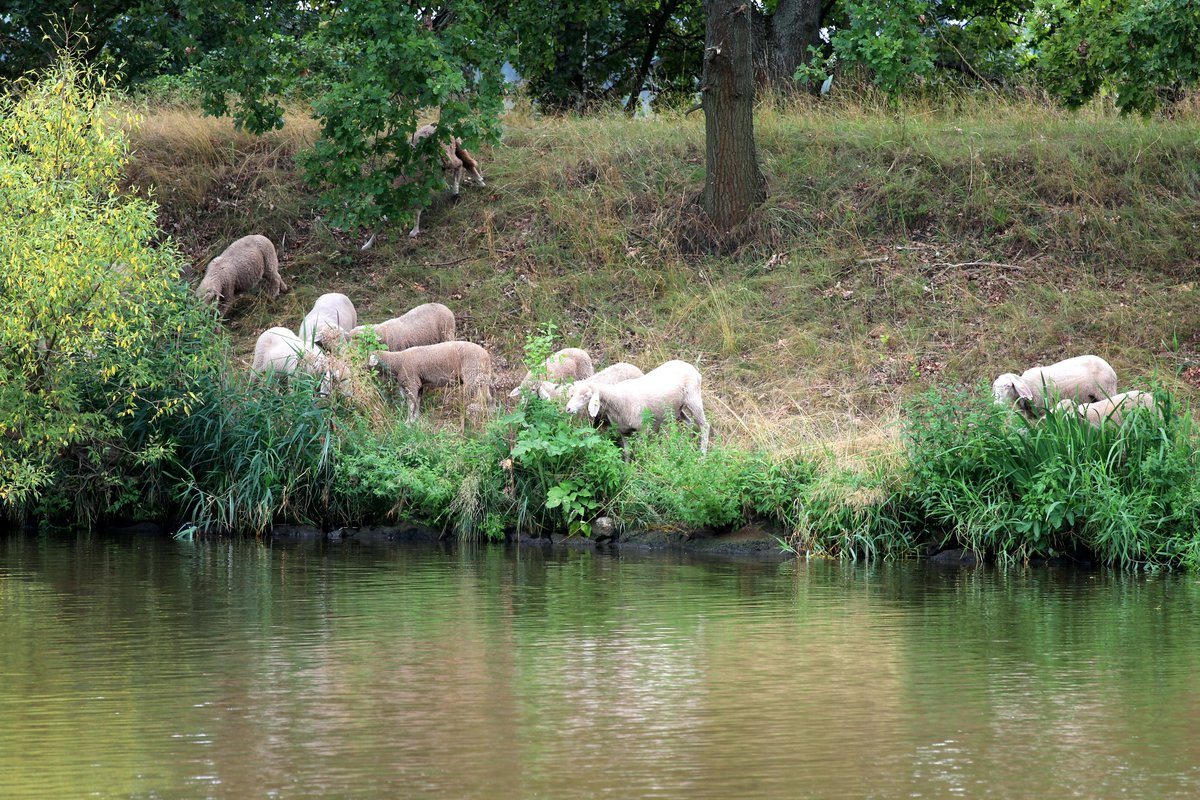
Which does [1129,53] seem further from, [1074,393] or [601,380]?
[601,380]

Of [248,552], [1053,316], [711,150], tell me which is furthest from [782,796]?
[711,150]

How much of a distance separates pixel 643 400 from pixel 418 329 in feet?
14.8

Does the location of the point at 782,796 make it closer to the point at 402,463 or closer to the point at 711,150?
the point at 402,463

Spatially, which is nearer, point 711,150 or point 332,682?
point 332,682

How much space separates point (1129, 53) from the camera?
64.2 feet

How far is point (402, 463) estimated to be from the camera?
55.8 feet

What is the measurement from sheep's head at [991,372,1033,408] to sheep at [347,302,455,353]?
7516 millimetres

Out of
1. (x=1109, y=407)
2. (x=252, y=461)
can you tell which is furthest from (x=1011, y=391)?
(x=252, y=461)

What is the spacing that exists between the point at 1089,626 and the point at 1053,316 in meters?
10.1

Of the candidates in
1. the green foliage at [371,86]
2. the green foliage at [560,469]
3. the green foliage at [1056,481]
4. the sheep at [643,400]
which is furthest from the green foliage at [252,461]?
the green foliage at [1056,481]

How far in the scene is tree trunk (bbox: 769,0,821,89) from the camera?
28.1m

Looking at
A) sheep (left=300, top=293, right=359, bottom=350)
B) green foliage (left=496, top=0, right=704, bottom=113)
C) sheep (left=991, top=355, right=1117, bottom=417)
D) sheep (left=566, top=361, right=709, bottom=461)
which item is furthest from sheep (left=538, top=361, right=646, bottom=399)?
green foliage (left=496, top=0, right=704, bottom=113)

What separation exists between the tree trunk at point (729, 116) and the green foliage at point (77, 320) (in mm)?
8802

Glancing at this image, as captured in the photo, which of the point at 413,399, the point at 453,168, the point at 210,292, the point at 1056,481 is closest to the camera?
the point at 1056,481
